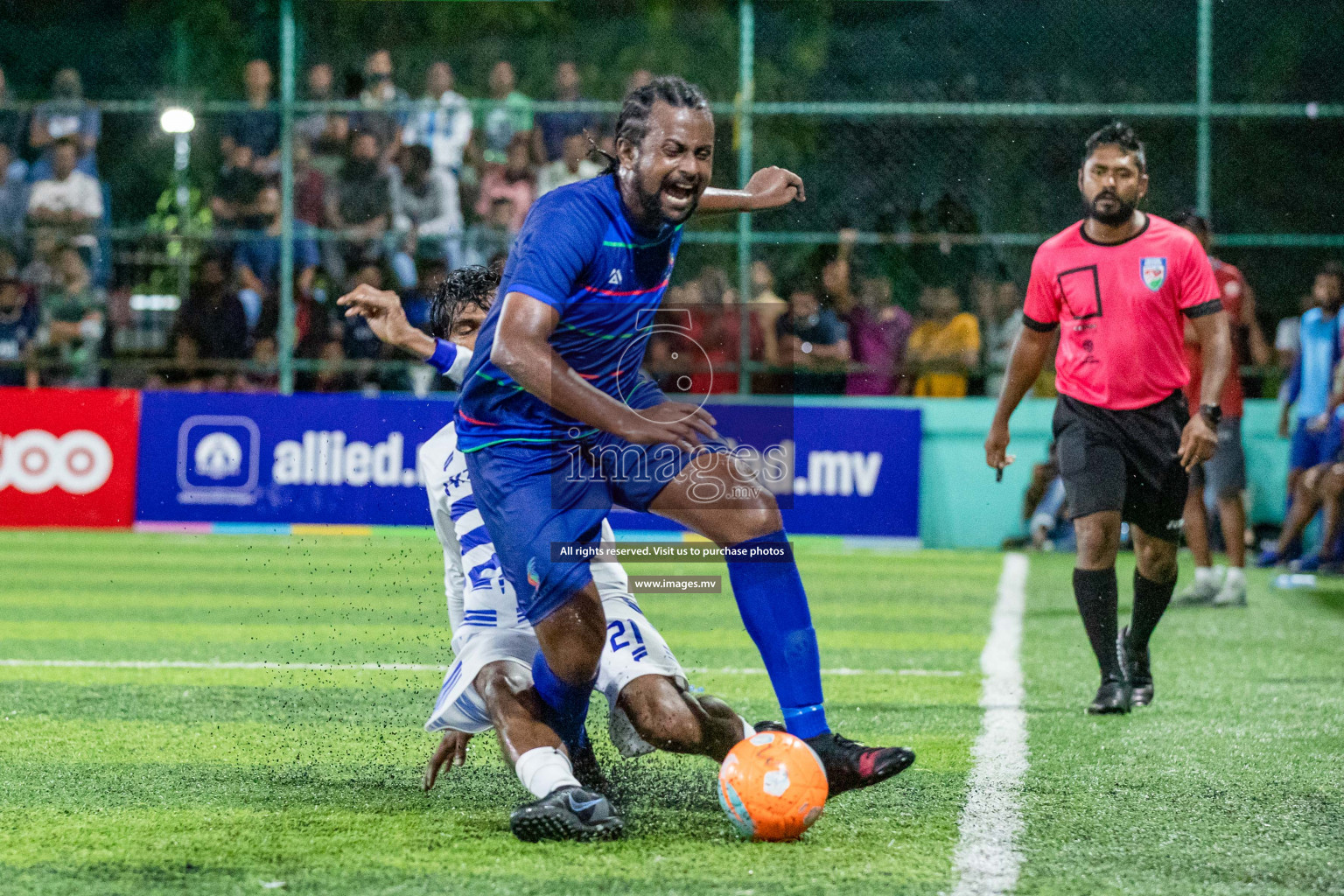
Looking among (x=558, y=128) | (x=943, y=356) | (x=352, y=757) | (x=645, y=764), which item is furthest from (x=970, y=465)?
(x=352, y=757)

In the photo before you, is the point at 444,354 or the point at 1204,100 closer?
the point at 444,354

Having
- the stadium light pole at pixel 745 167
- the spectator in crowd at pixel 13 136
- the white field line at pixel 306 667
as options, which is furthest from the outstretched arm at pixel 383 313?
the spectator in crowd at pixel 13 136

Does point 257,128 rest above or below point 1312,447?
above

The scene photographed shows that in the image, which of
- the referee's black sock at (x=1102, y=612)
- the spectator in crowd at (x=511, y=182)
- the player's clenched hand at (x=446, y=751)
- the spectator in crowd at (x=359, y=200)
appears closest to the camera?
the player's clenched hand at (x=446, y=751)

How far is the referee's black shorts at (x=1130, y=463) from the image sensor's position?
6.05 metres

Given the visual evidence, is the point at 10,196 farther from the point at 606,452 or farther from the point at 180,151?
the point at 606,452

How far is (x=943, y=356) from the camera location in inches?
547

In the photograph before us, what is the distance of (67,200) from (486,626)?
11824 millimetres

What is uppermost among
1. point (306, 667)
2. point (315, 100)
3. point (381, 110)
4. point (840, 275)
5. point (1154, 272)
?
point (315, 100)

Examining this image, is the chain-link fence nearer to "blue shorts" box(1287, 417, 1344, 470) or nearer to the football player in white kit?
"blue shorts" box(1287, 417, 1344, 470)

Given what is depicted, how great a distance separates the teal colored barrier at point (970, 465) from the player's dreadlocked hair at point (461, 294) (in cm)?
878

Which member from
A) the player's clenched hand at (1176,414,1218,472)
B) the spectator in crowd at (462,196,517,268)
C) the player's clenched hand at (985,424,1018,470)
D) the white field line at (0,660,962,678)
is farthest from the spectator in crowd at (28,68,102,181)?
the player's clenched hand at (1176,414,1218,472)

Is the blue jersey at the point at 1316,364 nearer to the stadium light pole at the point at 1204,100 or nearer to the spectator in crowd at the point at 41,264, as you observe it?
the stadium light pole at the point at 1204,100

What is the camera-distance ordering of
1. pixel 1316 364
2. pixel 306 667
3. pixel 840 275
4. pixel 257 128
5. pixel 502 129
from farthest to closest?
pixel 257 128, pixel 502 129, pixel 840 275, pixel 1316 364, pixel 306 667
